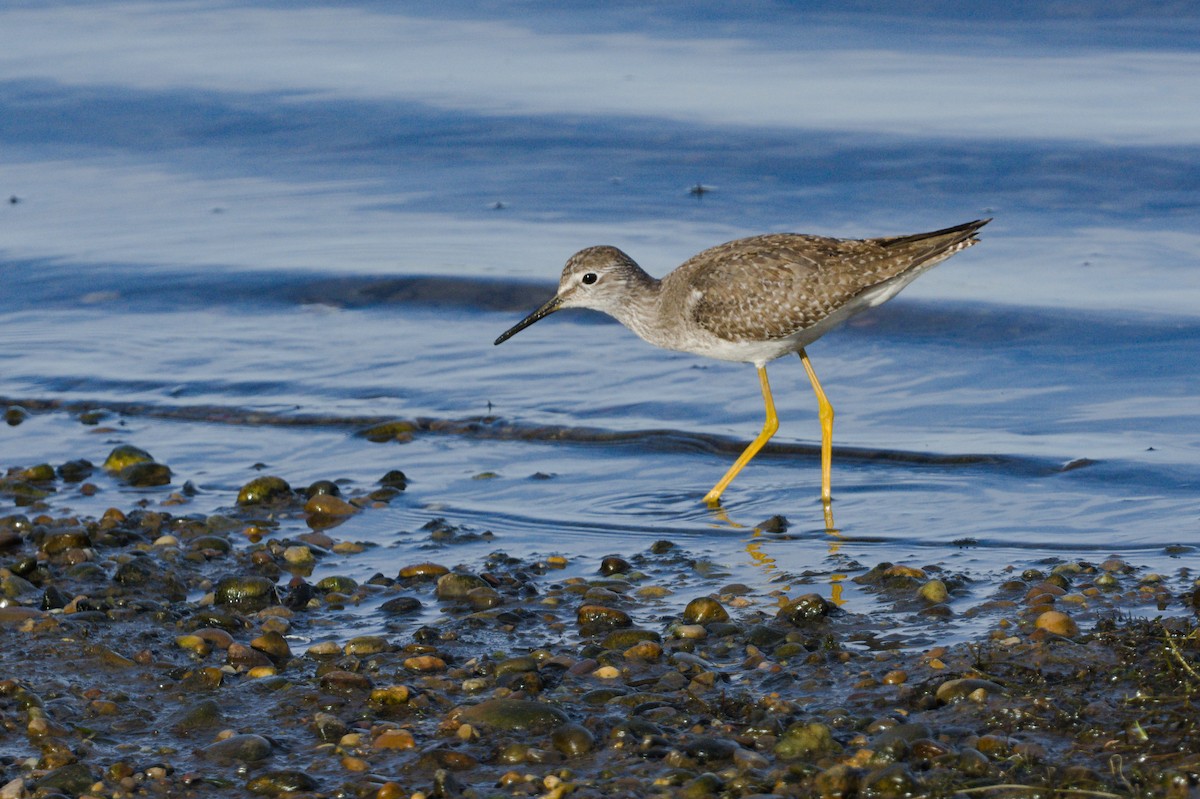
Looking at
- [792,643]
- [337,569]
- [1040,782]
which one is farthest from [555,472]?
[1040,782]

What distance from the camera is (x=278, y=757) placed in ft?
15.8

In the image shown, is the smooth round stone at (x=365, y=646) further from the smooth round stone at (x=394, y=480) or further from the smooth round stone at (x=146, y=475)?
the smooth round stone at (x=146, y=475)

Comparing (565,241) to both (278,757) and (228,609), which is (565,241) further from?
(278,757)

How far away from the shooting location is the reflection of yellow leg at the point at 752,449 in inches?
317

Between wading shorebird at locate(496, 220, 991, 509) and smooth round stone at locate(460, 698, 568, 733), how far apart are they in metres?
3.34

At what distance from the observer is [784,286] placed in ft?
27.8

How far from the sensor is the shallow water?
8008 millimetres

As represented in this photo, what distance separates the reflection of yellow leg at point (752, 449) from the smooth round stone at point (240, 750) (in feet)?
11.9

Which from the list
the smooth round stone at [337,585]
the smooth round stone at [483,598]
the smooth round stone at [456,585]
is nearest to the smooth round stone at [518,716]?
the smooth round stone at [483,598]

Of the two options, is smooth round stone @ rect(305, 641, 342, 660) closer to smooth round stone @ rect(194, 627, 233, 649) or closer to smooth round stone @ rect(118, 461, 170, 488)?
smooth round stone @ rect(194, 627, 233, 649)

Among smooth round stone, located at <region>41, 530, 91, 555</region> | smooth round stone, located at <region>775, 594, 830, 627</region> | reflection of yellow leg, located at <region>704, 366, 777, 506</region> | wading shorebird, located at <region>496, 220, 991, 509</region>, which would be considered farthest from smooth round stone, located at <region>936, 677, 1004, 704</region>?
smooth round stone, located at <region>41, 530, 91, 555</region>

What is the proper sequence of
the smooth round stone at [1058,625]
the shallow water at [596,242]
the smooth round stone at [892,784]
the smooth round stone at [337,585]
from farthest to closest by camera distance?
the shallow water at [596,242] < the smooth round stone at [337,585] < the smooth round stone at [1058,625] < the smooth round stone at [892,784]

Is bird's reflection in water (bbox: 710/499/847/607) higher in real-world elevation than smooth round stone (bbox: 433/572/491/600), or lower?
lower

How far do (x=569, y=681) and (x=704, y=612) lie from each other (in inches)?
31.8
